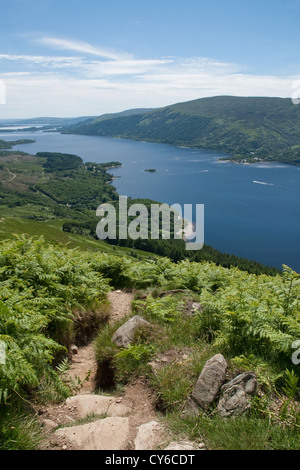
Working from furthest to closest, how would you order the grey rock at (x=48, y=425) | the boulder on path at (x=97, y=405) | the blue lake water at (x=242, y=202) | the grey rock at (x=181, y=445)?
1. the blue lake water at (x=242, y=202)
2. the boulder on path at (x=97, y=405)
3. the grey rock at (x=48, y=425)
4. the grey rock at (x=181, y=445)

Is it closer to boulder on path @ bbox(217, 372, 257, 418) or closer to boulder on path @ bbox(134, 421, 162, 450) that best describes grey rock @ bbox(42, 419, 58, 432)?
boulder on path @ bbox(134, 421, 162, 450)

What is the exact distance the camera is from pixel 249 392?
4.49 m

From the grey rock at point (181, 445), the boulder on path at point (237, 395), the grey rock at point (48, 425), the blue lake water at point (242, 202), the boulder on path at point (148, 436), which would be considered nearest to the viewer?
the grey rock at point (181, 445)

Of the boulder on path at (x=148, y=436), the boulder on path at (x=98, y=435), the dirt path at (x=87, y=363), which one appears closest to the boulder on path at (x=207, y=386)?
the boulder on path at (x=148, y=436)

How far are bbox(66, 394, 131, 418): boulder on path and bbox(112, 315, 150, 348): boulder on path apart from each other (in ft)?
3.82

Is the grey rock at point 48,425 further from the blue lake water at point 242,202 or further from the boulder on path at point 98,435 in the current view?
the blue lake water at point 242,202

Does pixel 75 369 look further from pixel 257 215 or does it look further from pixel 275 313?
pixel 257 215

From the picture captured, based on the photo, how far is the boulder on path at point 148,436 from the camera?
3949 millimetres

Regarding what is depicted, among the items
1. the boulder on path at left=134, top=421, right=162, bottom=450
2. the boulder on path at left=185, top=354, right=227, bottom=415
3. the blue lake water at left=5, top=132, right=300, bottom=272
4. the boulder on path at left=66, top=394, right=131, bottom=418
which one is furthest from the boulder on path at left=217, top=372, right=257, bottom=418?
the blue lake water at left=5, top=132, right=300, bottom=272

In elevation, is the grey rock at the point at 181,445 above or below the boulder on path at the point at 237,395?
below

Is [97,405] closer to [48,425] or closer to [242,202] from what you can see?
[48,425]

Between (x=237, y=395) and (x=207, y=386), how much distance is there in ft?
1.54

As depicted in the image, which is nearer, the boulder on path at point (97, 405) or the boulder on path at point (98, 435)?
the boulder on path at point (98, 435)

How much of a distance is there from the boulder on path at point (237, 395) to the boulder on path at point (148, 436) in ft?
3.12
